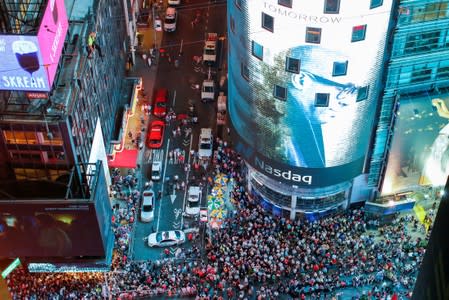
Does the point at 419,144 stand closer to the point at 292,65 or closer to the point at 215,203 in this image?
the point at 292,65

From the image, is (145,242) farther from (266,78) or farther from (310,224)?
(266,78)

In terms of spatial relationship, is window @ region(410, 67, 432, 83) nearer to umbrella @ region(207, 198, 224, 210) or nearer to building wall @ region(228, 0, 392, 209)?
building wall @ region(228, 0, 392, 209)

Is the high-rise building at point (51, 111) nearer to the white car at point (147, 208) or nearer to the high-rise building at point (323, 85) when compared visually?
the white car at point (147, 208)

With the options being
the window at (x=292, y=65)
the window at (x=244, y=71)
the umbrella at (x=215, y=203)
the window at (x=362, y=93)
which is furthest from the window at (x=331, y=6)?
the umbrella at (x=215, y=203)

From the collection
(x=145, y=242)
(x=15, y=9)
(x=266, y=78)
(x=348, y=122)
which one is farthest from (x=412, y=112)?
(x=15, y=9)

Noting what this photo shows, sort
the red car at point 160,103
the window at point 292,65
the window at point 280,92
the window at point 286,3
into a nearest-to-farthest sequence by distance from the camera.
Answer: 1. the window at point 286,3
2. the window at point 292,65
3. the window at point 280,92
4. the red car at point 160,103
